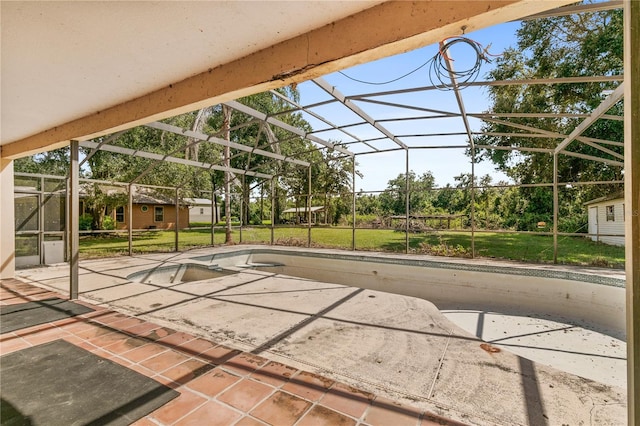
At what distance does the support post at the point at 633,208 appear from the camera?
3.03 feet

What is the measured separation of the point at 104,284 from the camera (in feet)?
14.3

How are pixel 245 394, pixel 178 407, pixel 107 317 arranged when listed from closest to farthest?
1. pixel 178 407
2. pixel 245 394
3. pixel 107 317

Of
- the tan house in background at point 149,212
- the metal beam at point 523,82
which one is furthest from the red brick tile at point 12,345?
the tan house in background at point 149,212

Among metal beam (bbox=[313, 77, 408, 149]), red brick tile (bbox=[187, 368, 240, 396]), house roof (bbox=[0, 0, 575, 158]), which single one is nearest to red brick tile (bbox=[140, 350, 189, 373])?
red brick tile (bbox=[187, 368, 240, 396])

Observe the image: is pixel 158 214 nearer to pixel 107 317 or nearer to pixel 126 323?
pixel 107 317

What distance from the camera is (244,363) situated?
2055 millimetres

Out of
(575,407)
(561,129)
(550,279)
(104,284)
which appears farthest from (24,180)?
(561,129)

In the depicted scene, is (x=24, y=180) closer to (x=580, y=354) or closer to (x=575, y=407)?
(x=575, y=407)

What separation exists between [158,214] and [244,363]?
19815 mm

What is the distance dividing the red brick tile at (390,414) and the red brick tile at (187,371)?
1.15 m

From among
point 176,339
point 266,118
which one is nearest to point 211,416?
point 176,339

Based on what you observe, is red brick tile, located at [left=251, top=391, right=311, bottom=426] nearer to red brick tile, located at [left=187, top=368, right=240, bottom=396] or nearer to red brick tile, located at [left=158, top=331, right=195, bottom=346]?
red brick tile, located at [left=187, top=368, right=240, bottom=396]

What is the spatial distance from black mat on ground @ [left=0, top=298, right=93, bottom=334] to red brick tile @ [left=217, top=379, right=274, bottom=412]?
247 centimetres

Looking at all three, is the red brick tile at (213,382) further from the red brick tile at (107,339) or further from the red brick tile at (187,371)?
the red brick tile at (107,339)
